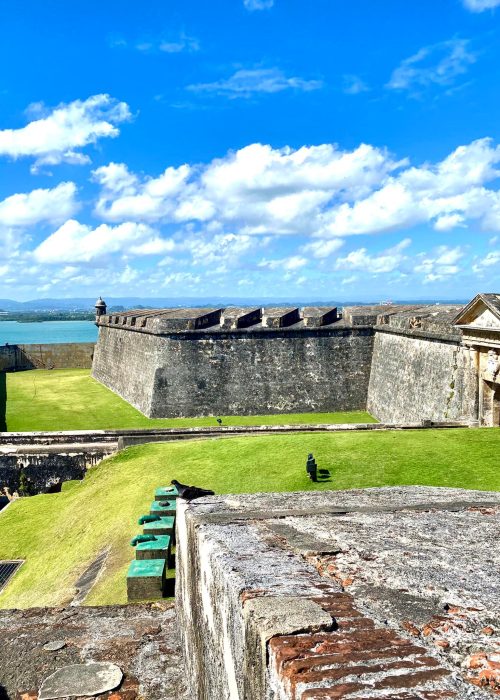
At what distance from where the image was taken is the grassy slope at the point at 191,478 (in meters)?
9.14

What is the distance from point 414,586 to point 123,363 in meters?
25.6

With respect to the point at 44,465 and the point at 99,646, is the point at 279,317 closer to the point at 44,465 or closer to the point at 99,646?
the point at 44,465

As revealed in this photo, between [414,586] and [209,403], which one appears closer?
[414,586]

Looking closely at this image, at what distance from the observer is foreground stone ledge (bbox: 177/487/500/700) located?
171cm

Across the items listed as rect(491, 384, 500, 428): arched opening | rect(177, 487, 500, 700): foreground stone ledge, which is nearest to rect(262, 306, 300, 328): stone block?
rect(491, 384, 500, 428): arched opening

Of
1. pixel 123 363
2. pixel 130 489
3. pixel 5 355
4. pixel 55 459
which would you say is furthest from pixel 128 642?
pixel 5 355

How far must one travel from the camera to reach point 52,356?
39469 millimetres

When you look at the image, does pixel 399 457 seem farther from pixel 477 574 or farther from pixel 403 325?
pixel 403 325

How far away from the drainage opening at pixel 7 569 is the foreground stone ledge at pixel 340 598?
687cm

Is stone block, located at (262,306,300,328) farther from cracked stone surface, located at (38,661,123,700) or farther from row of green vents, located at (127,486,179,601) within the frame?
cracked stone surface, located at (38,661,123,700)

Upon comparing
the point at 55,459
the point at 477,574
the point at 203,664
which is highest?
the point at 477,574

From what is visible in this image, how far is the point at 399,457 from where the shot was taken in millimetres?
10539

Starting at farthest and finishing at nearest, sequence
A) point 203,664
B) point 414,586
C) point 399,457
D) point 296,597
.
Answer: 1. point 399,457
2. point 203,664
3. point 414,586
4. point 296,597

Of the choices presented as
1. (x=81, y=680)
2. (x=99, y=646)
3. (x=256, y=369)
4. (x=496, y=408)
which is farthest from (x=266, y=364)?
(x=81, y=680)
